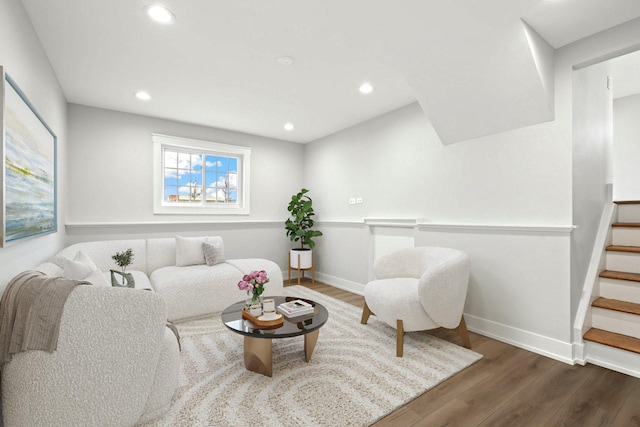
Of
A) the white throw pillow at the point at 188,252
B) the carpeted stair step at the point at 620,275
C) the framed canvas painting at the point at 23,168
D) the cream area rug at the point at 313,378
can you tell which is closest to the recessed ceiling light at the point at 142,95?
the framed canvas painting at the point at 23,168

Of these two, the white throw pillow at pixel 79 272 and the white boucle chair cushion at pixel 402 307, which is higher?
the white throw pillow at pixel 79 272

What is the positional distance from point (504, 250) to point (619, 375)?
1136mm

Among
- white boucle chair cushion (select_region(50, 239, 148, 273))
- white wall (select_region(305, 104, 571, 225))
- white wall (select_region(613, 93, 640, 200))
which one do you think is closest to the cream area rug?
white boucle chair cushion (select_region(50, 239, 148, 273))

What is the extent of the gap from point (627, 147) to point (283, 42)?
4.77m

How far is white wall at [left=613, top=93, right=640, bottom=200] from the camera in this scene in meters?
3.89

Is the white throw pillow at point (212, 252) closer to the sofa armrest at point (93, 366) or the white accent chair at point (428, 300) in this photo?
the white accent chair at point (428, 300)

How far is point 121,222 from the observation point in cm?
400

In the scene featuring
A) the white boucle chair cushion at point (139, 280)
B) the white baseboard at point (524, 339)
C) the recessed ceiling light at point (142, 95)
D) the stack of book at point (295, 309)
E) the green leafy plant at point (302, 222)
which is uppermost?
the recessed ceiling light at point (142, 95)

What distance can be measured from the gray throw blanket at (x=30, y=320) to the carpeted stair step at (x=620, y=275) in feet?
12.9

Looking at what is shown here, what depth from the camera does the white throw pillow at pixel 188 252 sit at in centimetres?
375

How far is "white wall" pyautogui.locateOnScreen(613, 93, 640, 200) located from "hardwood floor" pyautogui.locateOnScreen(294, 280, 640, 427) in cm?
309

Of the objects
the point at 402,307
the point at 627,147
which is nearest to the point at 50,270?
the point at 402,307

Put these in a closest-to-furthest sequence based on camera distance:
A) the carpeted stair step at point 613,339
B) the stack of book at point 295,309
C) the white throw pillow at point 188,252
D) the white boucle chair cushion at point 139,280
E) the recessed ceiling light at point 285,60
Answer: the carpeted stair step at point 613,339 < the stack of book at point 295,309 < the recessed ceiling light at point 285,60 < the white boucle chair cushion at point 139,280 < the white throw pillow at point 188,252

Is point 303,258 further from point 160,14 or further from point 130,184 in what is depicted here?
point 160,14
